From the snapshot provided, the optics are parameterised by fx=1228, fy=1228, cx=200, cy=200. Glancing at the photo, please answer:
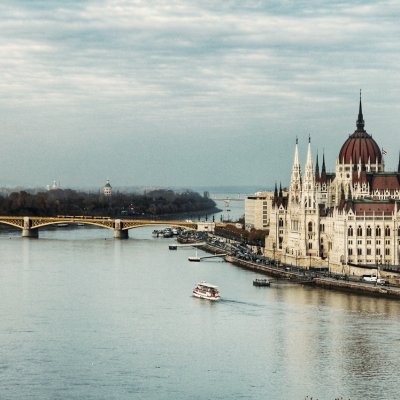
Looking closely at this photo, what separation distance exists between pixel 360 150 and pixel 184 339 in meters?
26.7

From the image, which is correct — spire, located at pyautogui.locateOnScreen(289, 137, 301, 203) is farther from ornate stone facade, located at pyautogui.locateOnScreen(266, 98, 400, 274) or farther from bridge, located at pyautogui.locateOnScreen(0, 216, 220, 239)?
bridge, located at pyautogui.locateOnScreen(0, 216, 220, 239)

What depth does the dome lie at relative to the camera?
56219mm

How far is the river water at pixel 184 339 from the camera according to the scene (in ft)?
86.1

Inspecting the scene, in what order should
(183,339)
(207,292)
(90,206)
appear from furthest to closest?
(90,206)
(207,292)
(183,339)

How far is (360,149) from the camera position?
56406 millimetres

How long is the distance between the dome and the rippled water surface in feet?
36.9

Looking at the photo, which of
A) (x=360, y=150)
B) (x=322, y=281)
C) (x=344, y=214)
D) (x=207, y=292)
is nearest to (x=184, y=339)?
(x=207, y=292)

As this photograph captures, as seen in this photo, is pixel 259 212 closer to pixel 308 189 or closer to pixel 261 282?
pixel 308 189

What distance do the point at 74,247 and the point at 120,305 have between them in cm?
2439

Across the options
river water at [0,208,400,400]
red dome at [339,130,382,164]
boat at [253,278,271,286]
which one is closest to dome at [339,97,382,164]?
red dome at [339,130,382,164]

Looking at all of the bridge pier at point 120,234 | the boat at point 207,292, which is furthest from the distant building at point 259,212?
the boat at point 207,292

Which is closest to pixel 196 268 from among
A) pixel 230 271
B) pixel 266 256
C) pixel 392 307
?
pixel 230 271

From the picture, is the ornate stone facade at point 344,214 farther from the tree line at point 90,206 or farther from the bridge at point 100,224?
the tree line at point 90,206

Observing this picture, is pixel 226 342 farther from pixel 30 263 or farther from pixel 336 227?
pixel 30 263
